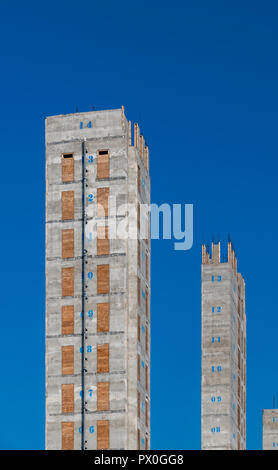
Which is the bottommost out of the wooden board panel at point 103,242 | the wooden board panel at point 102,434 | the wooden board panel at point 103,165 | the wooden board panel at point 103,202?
the wooden board panel at point 102,434

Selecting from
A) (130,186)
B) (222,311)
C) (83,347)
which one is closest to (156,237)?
(130,186)

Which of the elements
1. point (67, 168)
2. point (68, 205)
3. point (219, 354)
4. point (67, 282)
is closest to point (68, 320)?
point (67, 282)

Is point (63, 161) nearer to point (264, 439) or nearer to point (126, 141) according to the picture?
point (126, 141)

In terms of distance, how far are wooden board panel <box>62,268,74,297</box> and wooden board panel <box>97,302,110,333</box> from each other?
3198 mm

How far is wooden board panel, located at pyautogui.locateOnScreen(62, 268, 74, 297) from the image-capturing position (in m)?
91.9

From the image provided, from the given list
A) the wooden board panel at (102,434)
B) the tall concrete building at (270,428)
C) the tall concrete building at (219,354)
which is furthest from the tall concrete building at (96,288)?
the tall concrete building at (270,428)

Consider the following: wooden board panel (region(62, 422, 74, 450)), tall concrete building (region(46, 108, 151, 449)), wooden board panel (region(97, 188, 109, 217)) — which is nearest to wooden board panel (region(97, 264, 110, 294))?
tall concrete building (region(46, 108, 151, 449))

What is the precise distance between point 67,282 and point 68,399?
33.1ft

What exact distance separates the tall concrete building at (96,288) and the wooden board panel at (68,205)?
9cm

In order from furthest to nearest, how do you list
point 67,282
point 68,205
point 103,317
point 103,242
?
point 68,205 → point 67,282 → point 103,242 → point 103,317

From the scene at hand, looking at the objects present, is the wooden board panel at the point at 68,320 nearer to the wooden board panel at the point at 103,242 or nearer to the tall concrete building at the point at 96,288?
the tall concrete building at the point at 96,288

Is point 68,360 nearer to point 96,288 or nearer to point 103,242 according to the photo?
point 96,288

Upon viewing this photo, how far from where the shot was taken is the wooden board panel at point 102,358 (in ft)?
293

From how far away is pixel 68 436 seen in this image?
88.9m
